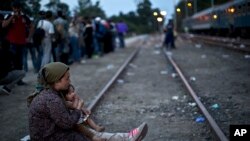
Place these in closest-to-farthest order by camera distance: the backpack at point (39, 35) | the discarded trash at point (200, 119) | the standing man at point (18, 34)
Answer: the discarded trash at point (200, 119) → the standing man at point (18, 34) → the backpack at point (39, 35)

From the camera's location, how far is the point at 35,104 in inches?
175

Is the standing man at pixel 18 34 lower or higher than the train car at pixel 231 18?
higher

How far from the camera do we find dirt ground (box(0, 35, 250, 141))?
22.9 feet

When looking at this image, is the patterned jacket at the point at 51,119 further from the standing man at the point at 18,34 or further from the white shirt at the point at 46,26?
the white shirt at the point at 46,26

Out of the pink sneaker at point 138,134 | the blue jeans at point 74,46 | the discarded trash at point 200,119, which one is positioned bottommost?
the blue jeans at point 74,46

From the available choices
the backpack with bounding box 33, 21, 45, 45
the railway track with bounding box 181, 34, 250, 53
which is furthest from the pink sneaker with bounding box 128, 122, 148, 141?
the railway track with bounding box 181, 34, 250, 53

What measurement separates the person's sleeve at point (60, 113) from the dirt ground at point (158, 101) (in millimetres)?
2093

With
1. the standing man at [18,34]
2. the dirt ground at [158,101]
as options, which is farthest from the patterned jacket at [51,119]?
the standing man at [18,34]

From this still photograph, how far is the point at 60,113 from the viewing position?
438 cm

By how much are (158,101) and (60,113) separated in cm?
515

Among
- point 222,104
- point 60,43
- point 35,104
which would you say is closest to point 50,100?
point 35,104

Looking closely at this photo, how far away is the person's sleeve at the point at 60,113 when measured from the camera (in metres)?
4.37

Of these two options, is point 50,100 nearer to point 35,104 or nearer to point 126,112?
Result: point 35,104

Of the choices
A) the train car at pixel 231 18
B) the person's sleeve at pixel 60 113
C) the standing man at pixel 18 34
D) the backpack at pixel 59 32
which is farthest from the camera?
the train car at pixel 231 18
